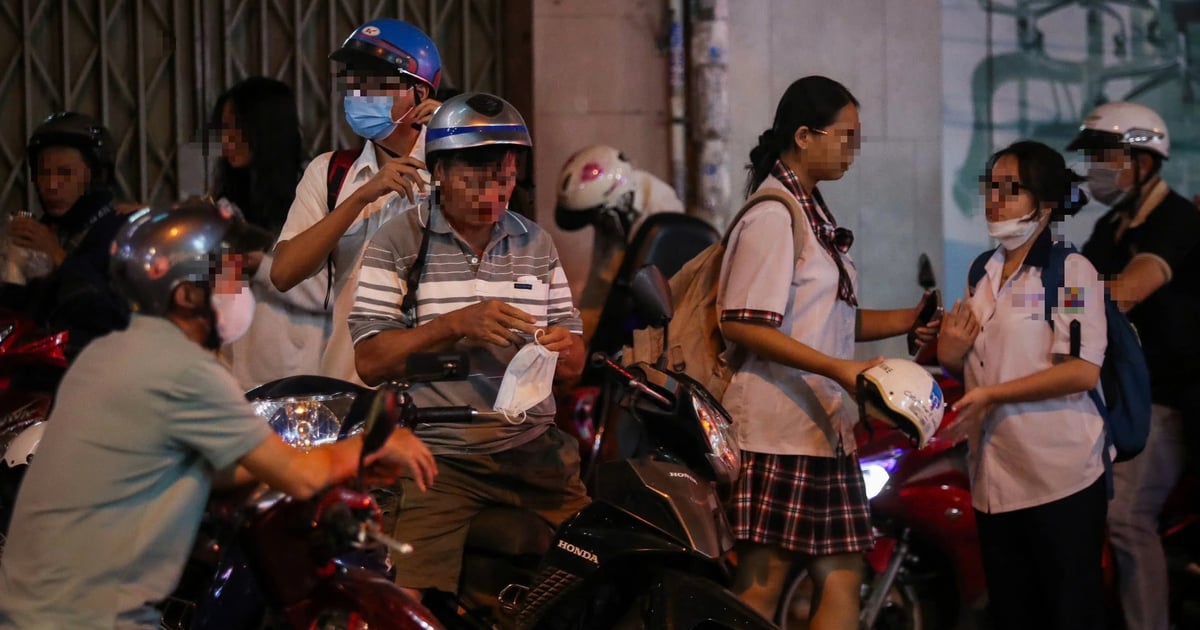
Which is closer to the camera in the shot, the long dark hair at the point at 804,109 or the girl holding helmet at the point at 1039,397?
the long dark hair at the point at 804,109

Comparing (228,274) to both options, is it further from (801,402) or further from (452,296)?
(801,402)

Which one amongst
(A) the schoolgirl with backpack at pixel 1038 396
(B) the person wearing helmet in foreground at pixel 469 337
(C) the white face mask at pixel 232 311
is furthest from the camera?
(A) the schoolgirl with backpack at pixel 1038 396

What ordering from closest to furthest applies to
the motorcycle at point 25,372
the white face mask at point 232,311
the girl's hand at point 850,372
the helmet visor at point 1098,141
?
the white face mask at point 232,311 → the girl's hand at point 850,372 → the motorcycle at point 25,372 → the helmet visor at point 1098,141

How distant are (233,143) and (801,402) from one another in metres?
2.22

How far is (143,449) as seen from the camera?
264cm

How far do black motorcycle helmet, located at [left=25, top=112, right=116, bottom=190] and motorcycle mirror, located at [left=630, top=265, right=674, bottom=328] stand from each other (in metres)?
2.68

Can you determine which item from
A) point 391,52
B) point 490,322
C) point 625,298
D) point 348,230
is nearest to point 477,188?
point 490,322

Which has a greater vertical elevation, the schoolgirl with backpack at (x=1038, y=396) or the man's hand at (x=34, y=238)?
the man's hand at (x=34, y=238)

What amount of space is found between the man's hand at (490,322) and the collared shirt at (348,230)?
0.82 metres

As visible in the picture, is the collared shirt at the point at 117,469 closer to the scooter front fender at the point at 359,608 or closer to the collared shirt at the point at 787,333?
the scooter front fender at the point at 359,608

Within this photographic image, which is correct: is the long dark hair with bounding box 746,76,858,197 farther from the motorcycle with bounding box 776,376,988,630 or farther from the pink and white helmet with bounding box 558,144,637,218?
the pink and white helmet with bounding box 558,144,637,218

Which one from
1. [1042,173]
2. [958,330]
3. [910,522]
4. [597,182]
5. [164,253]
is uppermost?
[597,182]

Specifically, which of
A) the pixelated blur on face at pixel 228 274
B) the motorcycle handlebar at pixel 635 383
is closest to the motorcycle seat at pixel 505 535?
the motorcycle handlebar at pixel 635 383

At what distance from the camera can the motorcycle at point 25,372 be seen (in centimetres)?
485
